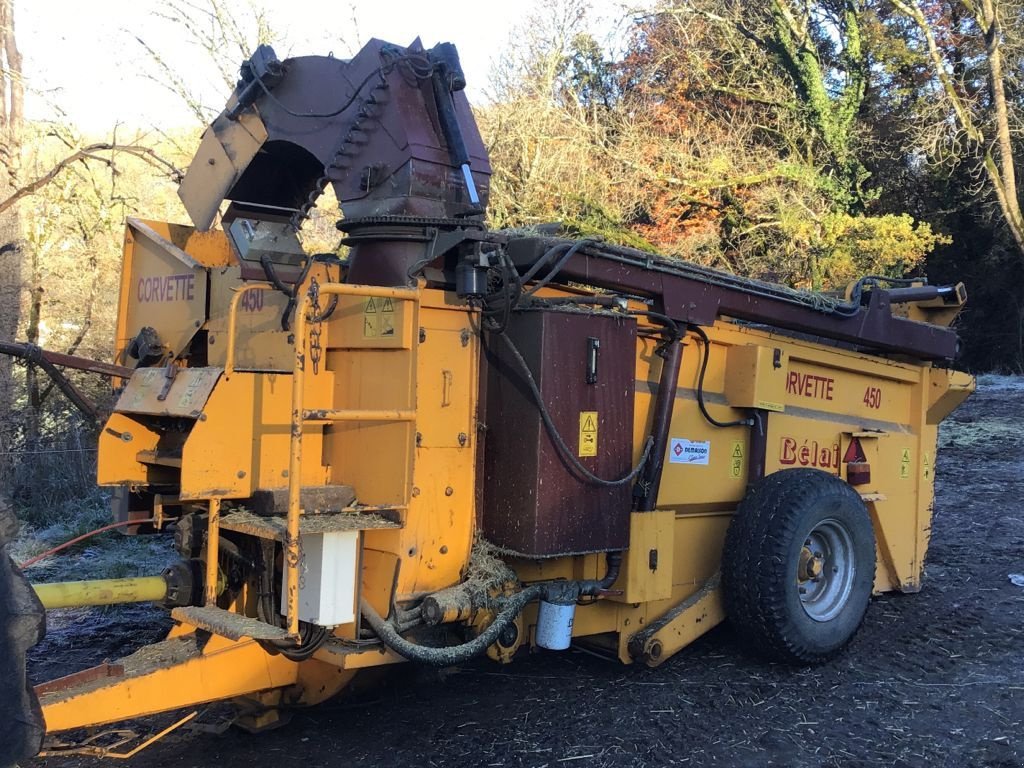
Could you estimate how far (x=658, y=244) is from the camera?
16391 mm

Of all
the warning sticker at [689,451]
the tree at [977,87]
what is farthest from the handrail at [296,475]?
the tree at [977,87]

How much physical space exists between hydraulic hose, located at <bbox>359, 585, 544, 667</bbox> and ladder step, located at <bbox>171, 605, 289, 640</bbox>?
1.23ft

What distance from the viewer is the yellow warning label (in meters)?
4.32

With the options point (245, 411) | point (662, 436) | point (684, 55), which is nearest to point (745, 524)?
point (662, 436)

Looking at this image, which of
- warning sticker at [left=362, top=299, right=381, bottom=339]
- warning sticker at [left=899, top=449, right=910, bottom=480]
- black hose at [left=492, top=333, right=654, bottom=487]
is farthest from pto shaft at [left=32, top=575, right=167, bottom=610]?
warning sticker at [left=899, top=449, right=910, bottom=480]

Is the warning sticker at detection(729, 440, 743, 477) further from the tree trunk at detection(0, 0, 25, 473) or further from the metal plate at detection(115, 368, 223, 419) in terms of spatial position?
the tree trunk at detection(0, 0, 25, 473)

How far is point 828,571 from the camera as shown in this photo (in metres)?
5.39

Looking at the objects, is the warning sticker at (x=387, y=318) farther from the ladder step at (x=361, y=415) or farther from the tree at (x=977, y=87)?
the tree at (x=977, y=87)

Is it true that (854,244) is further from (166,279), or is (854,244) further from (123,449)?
(123,449)

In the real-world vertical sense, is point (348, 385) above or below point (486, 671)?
above

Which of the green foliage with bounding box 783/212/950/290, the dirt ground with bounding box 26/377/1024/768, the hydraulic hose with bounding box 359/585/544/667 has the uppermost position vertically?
the green foliage with bounding box 783/212/950/290

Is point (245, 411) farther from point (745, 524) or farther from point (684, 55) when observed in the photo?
point (684, 55)

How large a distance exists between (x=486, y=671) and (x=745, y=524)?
5.06ft

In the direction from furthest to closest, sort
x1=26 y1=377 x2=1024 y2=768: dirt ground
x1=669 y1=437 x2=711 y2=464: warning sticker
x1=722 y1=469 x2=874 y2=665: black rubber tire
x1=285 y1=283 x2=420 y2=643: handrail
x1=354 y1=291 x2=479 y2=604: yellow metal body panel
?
x1=669 y1=437 x2=711 y2=464: warning sticker < x1=722 y1=469 x2=874 y2=665: black rubber tire < x1=26 y1=377 x2=1024 y2=768: dirt ground < x1=354 y1=291 x2=479 y2=604: yellow metal body panel < x1=285 y1=283 x2=420 y2=643: handrail
